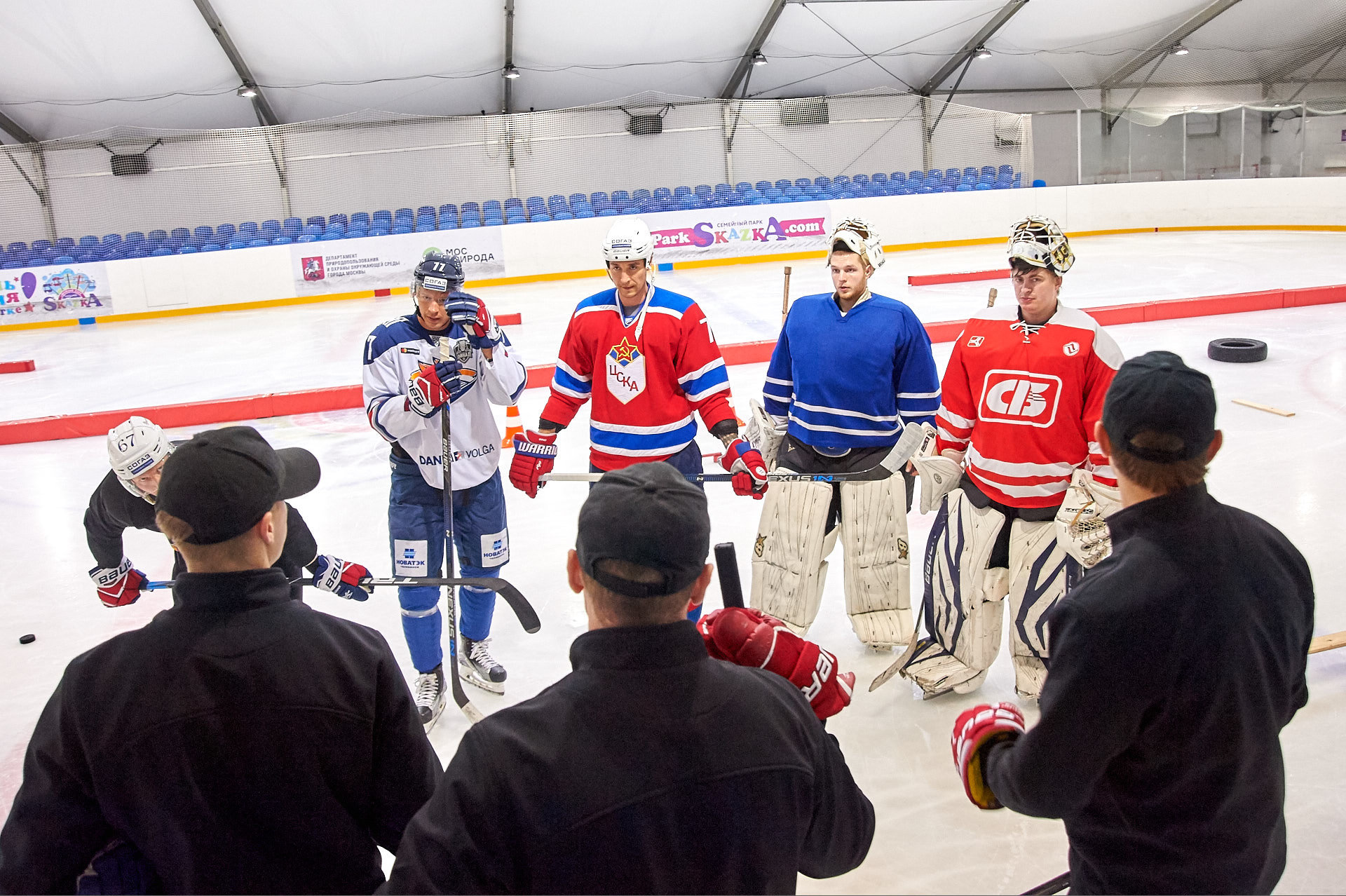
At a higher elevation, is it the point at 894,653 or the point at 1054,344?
the point at 1054,344

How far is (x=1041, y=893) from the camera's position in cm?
208

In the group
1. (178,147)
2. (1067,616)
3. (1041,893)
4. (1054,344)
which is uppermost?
(178,147)

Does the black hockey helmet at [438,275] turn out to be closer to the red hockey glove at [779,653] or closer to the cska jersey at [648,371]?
the cska jersey at [648,371]

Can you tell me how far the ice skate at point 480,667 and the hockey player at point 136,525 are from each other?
77 centimetres

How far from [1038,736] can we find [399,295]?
44.5 ft

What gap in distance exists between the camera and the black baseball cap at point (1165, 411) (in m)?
1.38

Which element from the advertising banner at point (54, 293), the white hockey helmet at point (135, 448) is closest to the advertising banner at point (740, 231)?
the advertising banner at point (54, 293)

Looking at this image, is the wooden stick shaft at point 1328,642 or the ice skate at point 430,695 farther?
the ice skate at point 430,695

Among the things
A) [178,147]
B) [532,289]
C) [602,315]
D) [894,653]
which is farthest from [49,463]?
[178,147]

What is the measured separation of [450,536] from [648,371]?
0.84 m

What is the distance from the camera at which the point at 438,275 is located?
308 centimetres

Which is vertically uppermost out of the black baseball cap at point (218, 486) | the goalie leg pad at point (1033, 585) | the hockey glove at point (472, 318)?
the hockey glove at point (472, 318)

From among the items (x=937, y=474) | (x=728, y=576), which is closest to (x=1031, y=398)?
(x=937, y=474)

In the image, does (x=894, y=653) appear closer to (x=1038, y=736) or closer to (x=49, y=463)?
(x=1038, y=736)
